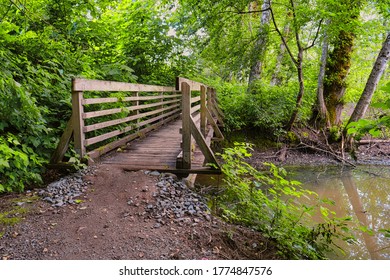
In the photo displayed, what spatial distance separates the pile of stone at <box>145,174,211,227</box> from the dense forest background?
1780 millimetres

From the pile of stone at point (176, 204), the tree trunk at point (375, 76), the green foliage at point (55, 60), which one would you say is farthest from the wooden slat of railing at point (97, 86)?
the tree trunk at point (375, 76)

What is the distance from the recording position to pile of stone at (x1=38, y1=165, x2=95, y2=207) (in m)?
3.41

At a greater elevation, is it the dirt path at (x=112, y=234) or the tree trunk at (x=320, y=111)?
the tree trunk at (x=320, y=111)

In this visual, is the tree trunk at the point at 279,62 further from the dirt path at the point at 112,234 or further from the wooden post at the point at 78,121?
the dirt path at the point at 112,234

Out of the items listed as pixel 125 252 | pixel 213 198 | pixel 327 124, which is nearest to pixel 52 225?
pixel 125 252

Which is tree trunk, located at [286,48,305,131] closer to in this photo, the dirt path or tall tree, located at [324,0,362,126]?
tall tree, located at [324,0,362,126]

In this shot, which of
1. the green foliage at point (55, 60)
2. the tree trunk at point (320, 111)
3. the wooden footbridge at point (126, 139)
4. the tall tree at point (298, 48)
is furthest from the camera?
the tree trunk at point (320, 111)

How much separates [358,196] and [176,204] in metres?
5.96

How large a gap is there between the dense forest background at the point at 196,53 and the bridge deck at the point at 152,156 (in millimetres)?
1193

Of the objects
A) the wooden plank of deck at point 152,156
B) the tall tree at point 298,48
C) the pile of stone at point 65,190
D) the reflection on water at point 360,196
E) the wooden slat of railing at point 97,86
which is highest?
the tall tree at point 298,48

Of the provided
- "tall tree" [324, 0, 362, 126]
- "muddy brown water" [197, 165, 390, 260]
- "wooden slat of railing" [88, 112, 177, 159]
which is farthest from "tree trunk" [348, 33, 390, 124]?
"wooden slat of railing" [88, 112, 177, 159]

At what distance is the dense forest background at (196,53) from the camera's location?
5023mm

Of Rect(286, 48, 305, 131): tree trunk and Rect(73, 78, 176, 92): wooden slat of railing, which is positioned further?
Rect(286, 48, 305, 131): tree trunk

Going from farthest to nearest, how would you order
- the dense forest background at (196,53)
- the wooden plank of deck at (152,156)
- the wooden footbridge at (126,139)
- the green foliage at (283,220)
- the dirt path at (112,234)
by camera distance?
the dense forest background at (196,53), the wooden plank of deck at (152,156), the wooden footbridge at (126,139), the green foliage at (283,220), the dirt path at (112,234)
